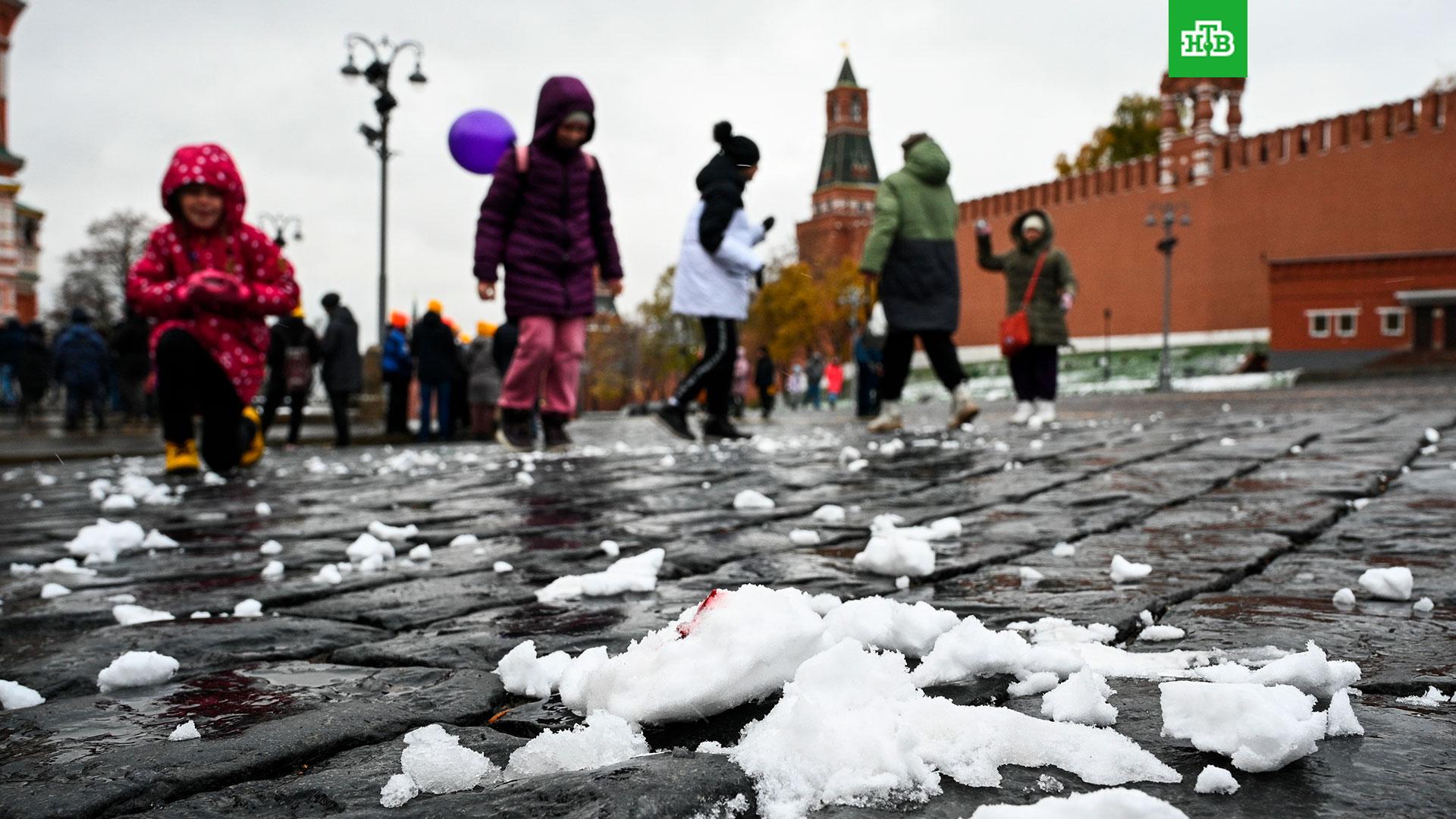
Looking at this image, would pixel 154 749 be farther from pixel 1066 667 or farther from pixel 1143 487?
pixel 1143 487

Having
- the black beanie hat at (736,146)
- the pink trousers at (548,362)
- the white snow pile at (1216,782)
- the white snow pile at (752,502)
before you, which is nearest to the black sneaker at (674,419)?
the pink trousers at (548,362)

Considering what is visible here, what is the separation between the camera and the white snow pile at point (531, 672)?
1549 millimetres

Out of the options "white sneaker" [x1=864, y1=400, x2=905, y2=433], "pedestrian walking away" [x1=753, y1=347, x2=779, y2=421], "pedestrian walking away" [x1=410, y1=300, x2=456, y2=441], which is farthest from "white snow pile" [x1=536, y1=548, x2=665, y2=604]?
"pedestrian walking away" [x1=753, y1=347, x2=779, y2=421]

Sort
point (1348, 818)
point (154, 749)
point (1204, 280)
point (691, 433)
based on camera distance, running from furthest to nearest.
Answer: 1. point (1204, 280)
2. point (691, 433)
3. point (154, 749)
4. point (1348, 818)

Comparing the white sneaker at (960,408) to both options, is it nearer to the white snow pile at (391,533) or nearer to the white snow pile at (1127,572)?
the white snow pile at (391,533)

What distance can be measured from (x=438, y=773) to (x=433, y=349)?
11762mm

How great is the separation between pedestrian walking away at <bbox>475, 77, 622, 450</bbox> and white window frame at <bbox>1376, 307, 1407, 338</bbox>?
3064cm

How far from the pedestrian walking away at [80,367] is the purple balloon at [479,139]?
35.2ft

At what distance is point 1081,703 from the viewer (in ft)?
4.21

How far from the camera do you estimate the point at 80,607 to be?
2352 mm

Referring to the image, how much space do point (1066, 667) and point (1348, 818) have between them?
499 mm

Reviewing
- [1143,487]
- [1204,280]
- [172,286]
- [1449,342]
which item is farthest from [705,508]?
[1204,280]

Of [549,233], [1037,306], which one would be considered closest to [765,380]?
[1037,306]

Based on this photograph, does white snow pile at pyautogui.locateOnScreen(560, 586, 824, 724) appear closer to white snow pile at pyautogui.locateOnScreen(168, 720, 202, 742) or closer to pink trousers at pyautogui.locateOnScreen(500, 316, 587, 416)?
white snow pile at pyautogui.locateOnScreen(168, 720, 202, 742)
